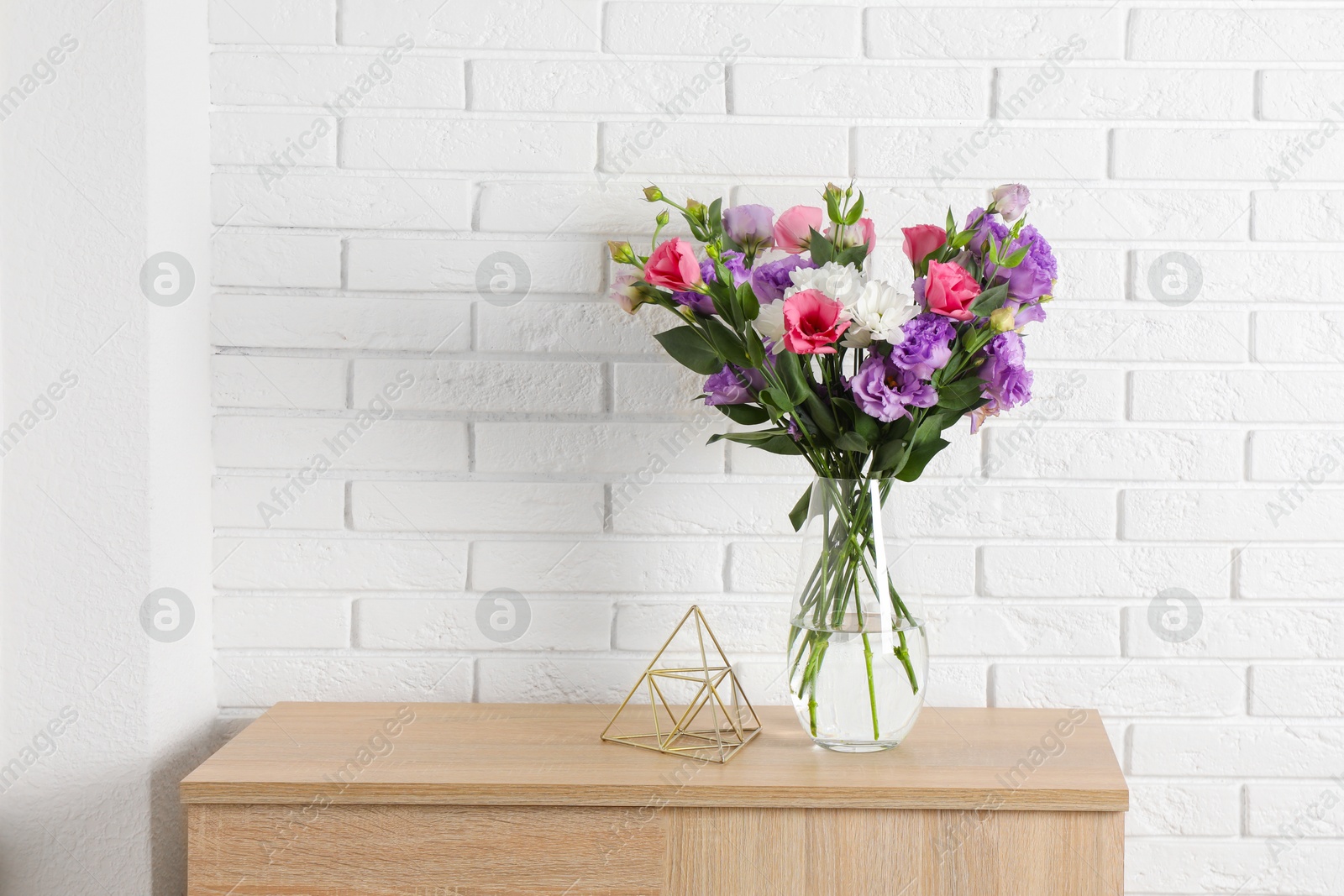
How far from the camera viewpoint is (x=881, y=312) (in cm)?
92

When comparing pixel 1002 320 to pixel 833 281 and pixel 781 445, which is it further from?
pixel 781 445

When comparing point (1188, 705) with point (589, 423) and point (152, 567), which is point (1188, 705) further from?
point (152, 567)

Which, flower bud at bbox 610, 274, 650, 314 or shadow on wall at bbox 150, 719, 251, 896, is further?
shadow on wall at bbox 150, 719, 251, 896

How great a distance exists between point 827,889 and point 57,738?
2.92 feet

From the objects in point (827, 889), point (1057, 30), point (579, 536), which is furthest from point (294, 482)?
point (1057, 30)

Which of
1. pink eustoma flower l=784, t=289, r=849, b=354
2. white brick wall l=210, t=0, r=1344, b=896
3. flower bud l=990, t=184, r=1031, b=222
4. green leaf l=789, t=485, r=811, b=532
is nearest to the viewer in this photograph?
pink eustoma flower l=784, t=289, r=849, b=354

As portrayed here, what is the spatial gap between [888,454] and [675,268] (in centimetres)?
29

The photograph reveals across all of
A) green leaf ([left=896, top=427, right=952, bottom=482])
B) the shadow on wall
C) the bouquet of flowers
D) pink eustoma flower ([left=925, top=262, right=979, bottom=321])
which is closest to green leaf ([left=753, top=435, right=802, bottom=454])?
the bouquet of flowers

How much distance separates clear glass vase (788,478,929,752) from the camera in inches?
40.5

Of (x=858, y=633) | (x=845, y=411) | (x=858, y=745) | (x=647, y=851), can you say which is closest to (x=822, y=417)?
(x=845, y=411)

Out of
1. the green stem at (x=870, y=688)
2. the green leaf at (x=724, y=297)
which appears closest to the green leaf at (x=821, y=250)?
the green leaf at (x=724, y=297)

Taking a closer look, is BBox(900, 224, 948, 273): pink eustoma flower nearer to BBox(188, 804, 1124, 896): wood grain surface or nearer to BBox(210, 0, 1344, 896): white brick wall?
BBox(210, 0, 1344, 896): white brick wall

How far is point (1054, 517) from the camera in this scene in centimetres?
125

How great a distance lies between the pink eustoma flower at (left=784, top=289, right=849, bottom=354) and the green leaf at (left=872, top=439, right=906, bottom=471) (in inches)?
5.7
